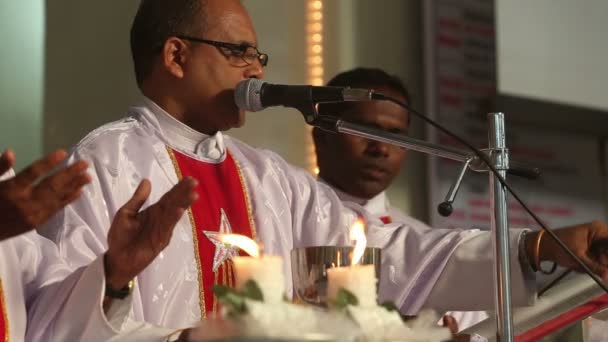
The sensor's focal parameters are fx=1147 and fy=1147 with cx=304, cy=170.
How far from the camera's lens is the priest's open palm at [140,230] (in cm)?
214

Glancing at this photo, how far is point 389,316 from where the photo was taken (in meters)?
1.67

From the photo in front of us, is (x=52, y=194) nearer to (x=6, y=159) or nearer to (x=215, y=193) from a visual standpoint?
(x=6, y=159)

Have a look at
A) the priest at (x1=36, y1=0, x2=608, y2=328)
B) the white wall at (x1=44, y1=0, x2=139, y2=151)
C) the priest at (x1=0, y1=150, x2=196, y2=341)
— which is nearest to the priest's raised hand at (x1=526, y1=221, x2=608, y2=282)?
the priest at (x1=36, y1=0, x2=608, y2=328)

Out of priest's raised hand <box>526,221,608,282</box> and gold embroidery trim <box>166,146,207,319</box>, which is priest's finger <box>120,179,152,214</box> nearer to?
gold embroidery trim <box>166,146,207,319</box>

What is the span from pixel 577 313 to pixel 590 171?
4.21 meters

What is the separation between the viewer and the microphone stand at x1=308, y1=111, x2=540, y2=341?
7.57ft

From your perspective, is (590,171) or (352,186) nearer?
(352,186)

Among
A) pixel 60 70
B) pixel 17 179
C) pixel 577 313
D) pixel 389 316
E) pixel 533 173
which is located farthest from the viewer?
pixel 60 70

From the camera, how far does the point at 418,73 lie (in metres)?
5.95

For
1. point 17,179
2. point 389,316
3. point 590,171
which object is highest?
point 17,179

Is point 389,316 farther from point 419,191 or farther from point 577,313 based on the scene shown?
point 419,191

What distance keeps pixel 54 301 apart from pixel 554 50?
13.7 feet

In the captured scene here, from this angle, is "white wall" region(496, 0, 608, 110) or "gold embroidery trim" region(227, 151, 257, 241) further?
"white wall" region(496, 0, 608, 110)

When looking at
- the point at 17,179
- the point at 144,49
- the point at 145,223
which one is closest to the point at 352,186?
the point at 144,49
